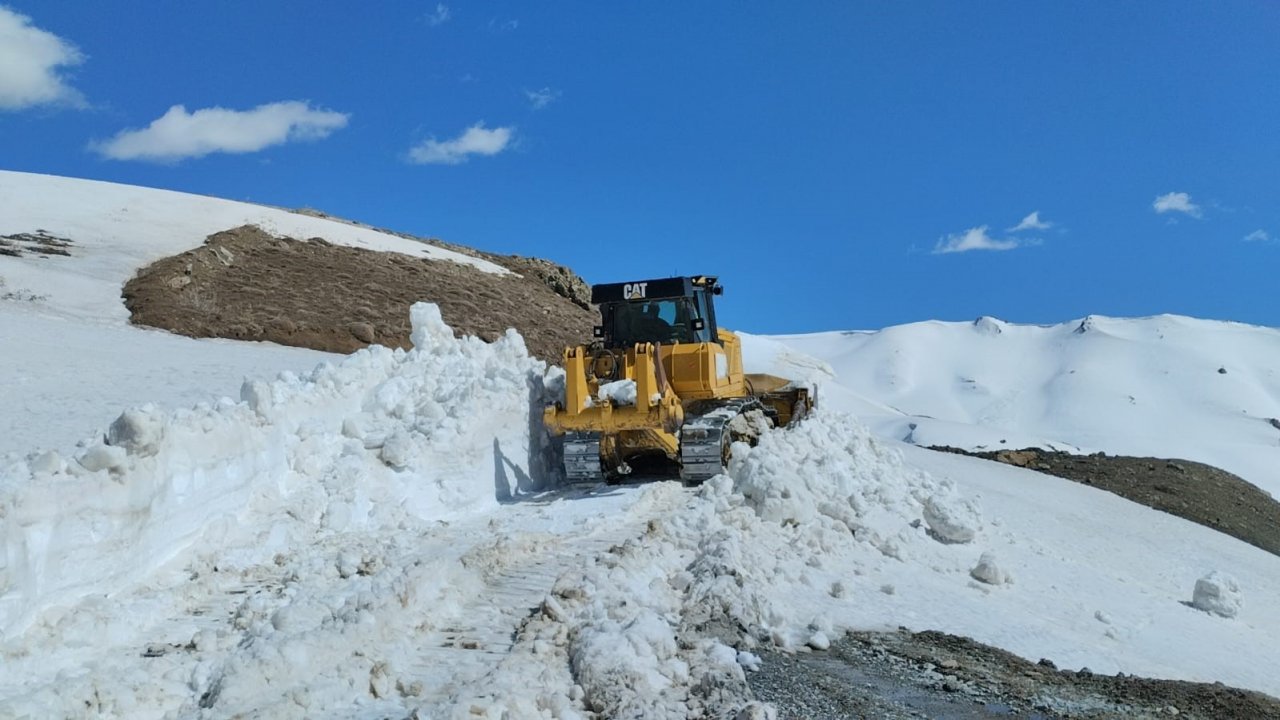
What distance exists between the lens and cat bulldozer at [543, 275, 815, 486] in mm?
9742

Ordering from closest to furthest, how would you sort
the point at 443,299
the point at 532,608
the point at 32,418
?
the point at 532,608 → the point at 32,418 → the point at 443,299

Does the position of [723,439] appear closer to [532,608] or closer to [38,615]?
[532,608]

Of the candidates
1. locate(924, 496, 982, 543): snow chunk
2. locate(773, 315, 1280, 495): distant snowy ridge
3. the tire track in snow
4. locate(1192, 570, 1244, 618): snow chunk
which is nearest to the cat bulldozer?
locate(924, 496, 982, 543): snow chunk

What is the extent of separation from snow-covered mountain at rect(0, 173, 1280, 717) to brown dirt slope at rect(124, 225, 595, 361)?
1570 millimetres

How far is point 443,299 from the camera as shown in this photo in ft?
67.1

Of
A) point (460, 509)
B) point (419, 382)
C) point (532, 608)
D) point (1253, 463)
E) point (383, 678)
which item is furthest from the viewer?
point (1253, 463)

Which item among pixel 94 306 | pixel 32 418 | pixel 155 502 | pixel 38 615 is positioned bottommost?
pixel 38 615

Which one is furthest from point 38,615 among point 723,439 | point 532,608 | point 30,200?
point 30,200

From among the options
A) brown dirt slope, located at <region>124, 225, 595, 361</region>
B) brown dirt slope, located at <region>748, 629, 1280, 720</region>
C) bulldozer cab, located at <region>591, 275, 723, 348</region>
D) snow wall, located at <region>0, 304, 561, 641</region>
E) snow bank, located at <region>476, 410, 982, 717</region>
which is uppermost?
brown dirt slope, located at <region>124, 225, 595, 361</region>

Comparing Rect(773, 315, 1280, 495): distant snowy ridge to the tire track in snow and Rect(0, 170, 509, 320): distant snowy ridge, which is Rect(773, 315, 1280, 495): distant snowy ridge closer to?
Rect(0, 170, 509, 320): distant snowy ridge

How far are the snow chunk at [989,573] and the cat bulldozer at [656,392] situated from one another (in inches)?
102

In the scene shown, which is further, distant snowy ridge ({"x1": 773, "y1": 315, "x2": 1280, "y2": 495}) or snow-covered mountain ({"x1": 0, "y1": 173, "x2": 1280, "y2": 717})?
distant snowy ridge ({"x1": 773, "y1": 315, "x2": 1280, "y2": 495})

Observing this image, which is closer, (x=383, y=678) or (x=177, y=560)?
(x=383, y=678)

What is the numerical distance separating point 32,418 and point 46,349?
12.8ft
